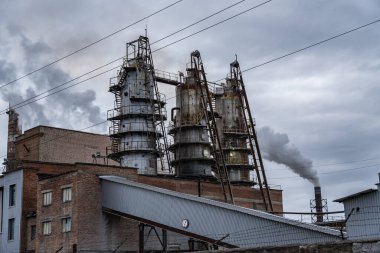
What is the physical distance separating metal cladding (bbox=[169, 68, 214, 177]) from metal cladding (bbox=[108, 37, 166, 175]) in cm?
231

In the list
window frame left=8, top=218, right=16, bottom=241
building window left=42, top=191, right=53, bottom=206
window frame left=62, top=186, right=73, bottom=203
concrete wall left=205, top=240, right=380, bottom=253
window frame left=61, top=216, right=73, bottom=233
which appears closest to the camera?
concrete wall left=205, top=240, right=380, bottom=253

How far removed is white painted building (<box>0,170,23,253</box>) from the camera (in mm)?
40562

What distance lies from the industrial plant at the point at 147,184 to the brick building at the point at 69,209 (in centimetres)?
7

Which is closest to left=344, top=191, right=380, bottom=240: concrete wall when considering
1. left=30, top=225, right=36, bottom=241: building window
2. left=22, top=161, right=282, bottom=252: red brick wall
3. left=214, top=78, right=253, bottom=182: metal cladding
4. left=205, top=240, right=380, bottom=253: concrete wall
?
left=205, top=240, right=380, bottom=253: concrete wall

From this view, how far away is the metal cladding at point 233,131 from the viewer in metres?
55.4

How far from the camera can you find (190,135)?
52.3 metres

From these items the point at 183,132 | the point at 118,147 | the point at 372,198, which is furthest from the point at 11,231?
the point at 372,198

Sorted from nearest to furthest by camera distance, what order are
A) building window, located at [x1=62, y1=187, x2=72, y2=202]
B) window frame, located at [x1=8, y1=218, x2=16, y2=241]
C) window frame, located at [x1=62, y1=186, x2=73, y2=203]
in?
window frame, located at [x1=62, y1=186, x2=73, y2=203]
building window, located at [x1=62, y1=187, x2=72, y2=202]
window frame, located at [x1=8, y1=218, x2=16, y2=241]

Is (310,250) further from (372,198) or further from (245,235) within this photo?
(245,235)

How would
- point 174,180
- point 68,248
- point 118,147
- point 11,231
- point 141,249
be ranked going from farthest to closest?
point 118,147 < point 174,180 < point 11,231 < point 68,248 < point 141,249

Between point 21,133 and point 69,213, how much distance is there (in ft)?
89.2

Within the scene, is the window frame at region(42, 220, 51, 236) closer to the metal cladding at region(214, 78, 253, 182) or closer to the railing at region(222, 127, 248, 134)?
the metal cladding at region(214, 78, 253, 182)

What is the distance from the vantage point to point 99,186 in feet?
119

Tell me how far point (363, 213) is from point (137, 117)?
33.5 metres
